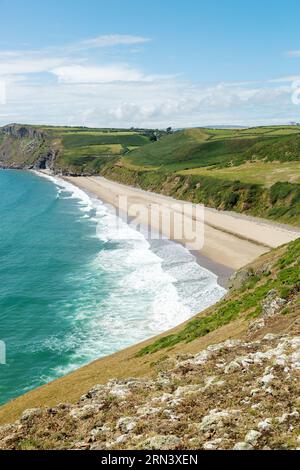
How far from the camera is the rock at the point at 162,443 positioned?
13.7 m

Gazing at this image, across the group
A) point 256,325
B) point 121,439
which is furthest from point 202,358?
point 121,439

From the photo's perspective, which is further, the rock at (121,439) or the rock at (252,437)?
the rock at (121,439)

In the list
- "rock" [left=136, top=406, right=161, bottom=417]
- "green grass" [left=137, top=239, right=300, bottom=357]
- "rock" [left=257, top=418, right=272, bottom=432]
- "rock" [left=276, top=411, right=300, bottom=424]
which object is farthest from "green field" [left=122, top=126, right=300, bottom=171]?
"rock" [left=257, top=418, right=272, bottom=432]

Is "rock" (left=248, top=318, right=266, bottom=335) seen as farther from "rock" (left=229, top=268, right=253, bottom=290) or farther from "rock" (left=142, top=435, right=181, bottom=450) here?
A: "rock" (left=229, top=268, right=253, bottom=290)

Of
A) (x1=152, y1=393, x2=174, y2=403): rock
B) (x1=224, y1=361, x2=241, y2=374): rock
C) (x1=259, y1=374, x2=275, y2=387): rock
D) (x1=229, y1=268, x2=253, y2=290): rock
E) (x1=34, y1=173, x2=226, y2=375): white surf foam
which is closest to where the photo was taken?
(x1=259, y1=374, x2=275, y2=387): rock

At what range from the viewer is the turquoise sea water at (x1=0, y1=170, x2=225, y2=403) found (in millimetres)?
41344

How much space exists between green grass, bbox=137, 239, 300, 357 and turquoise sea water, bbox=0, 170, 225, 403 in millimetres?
8321

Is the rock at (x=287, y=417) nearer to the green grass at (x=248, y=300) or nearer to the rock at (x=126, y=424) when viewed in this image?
the rock at (x=126, y=424)

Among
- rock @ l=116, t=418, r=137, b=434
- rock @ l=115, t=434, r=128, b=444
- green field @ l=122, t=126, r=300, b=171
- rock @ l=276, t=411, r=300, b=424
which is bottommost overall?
rock @ l=116, t=418, r=137, b=434

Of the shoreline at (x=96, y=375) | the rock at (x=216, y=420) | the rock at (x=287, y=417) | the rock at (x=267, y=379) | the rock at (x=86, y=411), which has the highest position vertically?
the rock at (x=287, y=417)

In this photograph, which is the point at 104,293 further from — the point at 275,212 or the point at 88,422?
the point at 275,212

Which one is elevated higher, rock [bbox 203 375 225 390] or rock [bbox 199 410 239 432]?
rock [bbox 199 410 239 432]

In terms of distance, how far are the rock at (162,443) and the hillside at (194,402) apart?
3 centimetres

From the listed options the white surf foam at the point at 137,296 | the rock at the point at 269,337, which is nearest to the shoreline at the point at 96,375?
the rock at the point at 269,337
